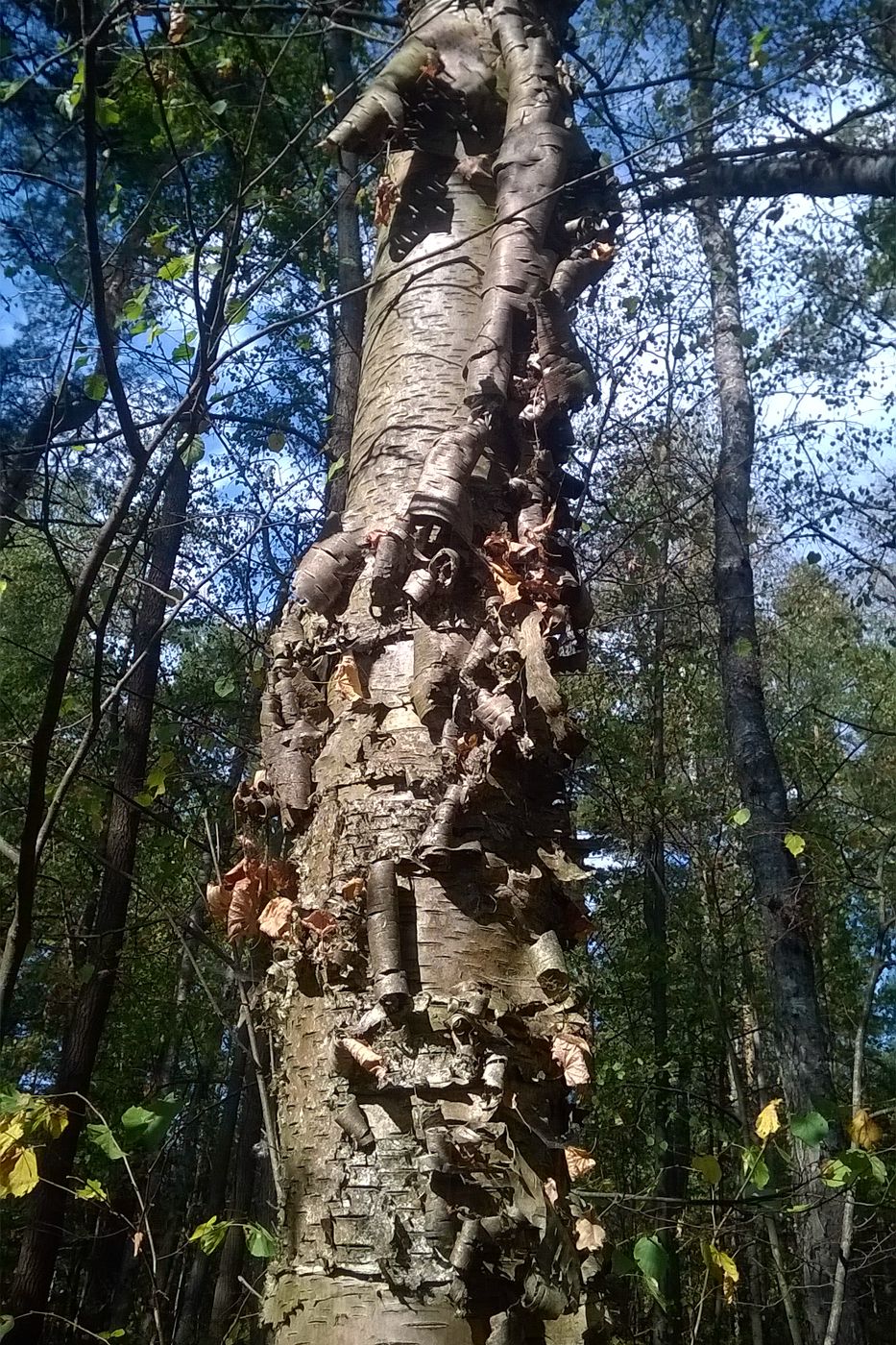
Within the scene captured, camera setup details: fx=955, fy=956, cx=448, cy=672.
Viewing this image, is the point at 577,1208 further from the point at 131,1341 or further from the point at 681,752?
the point at 131,1341

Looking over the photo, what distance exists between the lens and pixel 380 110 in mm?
1963

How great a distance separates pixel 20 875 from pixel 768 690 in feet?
39.8

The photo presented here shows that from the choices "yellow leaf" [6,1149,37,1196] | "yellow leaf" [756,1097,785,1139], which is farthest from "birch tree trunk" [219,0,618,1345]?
"yellow leaf" [756,1097,785,1139]

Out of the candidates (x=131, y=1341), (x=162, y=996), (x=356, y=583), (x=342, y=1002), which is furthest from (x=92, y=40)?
(x=131, y=1341)

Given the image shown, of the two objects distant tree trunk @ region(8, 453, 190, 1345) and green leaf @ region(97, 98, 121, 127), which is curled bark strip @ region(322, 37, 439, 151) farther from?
distant tree trunk @ region(8, 453, 190, 1345)

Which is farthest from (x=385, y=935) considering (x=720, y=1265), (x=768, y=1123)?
(x=768, y=1123)

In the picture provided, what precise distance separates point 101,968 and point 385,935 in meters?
6.60

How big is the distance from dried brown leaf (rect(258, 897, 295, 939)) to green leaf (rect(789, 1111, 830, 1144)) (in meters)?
1.37

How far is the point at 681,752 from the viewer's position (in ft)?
35.7

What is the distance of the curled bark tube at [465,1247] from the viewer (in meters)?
0.95

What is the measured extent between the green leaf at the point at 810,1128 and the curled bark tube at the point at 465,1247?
1353mm

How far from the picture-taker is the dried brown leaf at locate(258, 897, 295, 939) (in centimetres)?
130

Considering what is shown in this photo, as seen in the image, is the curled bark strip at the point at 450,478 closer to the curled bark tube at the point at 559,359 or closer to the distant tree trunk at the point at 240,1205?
the curled bark tube at the point at 559,359

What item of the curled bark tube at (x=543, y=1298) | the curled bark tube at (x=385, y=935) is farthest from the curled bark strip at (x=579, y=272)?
the curled bark tube at (x=543, y=1298)
